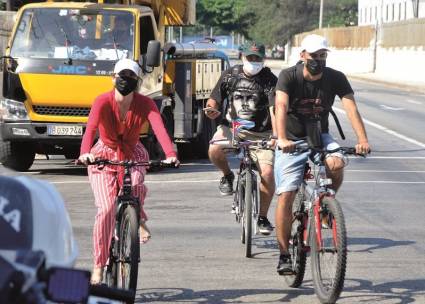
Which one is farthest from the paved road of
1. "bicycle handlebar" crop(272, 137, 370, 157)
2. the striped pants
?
"bicycle handlebar" crop(272, 137, 370, 157)

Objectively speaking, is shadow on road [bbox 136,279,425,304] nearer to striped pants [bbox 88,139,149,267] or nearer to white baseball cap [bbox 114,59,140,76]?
striped pants [bbox 88,139,149,267]

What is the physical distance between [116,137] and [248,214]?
233cm

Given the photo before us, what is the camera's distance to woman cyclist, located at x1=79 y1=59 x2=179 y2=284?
24.2 ft

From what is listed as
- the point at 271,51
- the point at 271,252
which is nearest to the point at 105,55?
the point at 271,252

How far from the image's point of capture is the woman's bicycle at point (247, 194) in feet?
31.9

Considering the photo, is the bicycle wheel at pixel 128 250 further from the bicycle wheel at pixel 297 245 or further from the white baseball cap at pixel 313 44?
the white baseball cap at pixel 313 44

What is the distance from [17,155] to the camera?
17469mm

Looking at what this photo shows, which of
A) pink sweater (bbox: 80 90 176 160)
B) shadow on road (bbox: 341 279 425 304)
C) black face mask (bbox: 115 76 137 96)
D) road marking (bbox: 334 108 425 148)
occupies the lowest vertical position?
road marking (bbox: 334 108 425 148)

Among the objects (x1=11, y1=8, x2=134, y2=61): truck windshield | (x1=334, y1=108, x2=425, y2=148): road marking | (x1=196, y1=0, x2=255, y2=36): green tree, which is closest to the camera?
(x1=11, y1=8, x2=134, y2=61): truck windshield

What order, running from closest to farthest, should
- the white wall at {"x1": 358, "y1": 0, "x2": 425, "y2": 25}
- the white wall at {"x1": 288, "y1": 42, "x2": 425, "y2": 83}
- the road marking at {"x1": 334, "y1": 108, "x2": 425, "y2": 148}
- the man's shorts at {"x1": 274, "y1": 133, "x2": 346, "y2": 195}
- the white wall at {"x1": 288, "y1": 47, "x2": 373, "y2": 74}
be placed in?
the man's shorts at {"x1": 274, "y1": 133, "x2": 346, "y2": 195}, the road marking at {"x1": 334, "y1": 108, "x2": 425, "y2": 148}, the white wall at {"x1": 288, "y1": 42, "x2": 425, "y2": 83}, the white wall at {"x1": 288, "y1": 47, "x2": 373, "y2": 74}, the white wall at {"x1": 358, "y1": 0, "x2": 425, "y2": 25}

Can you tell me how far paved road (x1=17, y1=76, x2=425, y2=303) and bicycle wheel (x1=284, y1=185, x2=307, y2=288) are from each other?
3.6 inches

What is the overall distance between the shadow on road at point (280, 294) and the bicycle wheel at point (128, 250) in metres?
0.68

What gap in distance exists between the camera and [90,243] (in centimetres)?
1045

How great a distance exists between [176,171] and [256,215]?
26.2 ft
